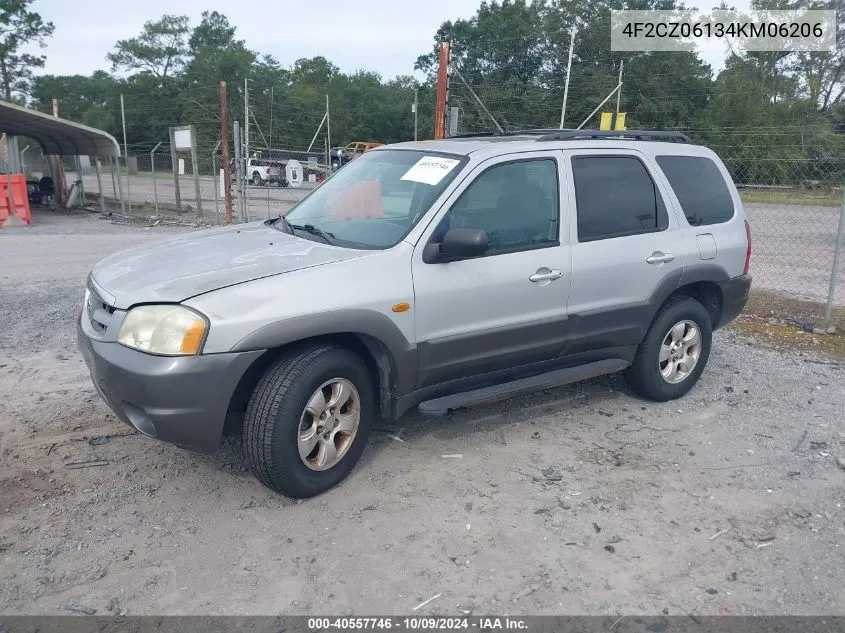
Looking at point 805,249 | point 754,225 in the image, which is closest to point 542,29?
point 754,225

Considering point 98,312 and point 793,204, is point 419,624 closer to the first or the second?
point 98,312

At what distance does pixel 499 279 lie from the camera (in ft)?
13.3

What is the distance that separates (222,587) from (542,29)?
25989mm

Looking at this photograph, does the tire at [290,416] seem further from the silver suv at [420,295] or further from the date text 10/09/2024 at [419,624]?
the date text 10/09/2024 at [419,624]

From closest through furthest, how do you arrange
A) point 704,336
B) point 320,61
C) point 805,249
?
point 704,336 → point 805,249 → point 320,61

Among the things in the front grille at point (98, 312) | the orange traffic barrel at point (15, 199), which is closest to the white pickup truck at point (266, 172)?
the orange traffic barrel at point (15, 199)

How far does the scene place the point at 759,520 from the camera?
3.62 metres

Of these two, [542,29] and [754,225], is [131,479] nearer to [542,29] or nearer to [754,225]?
[754,225]

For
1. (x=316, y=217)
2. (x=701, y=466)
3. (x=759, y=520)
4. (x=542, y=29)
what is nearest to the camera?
(x=759, y=520)

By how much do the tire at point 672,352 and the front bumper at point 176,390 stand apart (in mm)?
2994

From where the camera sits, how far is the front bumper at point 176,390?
3189mm

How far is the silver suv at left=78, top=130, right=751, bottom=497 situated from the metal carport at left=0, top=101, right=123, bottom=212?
1596cm

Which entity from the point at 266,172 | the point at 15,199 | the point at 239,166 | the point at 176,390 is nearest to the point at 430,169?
the point at 176,390

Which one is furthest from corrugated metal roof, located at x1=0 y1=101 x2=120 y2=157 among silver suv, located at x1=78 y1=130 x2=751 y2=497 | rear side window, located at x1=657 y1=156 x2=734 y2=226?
rear side window, located at x1=657 y1=156 x2=734 y2=226
